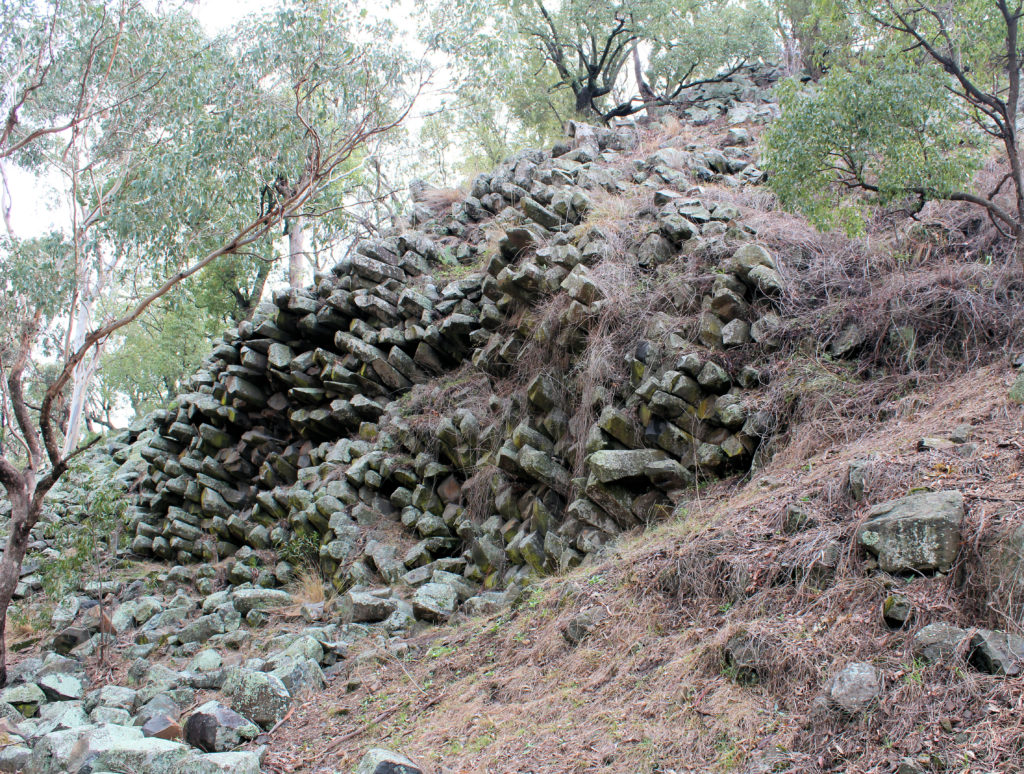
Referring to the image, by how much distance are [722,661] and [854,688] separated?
0.85 metres

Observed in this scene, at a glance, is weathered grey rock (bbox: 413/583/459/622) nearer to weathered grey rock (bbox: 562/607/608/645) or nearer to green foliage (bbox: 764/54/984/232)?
weathered grey rock (bbox: 562/607/608/645)

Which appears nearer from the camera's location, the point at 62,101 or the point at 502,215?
the point at 62,101

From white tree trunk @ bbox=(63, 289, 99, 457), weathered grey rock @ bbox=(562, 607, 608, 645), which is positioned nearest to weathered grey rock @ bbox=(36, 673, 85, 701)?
white tree trunk @ bbox=(63, 289, 99, 457)

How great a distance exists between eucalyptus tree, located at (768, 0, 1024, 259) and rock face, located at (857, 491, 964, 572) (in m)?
3.79

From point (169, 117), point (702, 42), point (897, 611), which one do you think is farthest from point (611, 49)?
point (897, 611)

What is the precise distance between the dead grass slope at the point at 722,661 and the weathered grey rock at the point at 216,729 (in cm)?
26

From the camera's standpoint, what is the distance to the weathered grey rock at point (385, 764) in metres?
4.05

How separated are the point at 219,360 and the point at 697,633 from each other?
11.3m

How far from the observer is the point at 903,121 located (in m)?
6.76

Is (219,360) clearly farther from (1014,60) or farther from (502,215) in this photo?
(1014,60)

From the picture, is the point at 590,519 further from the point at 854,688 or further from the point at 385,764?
the point at 854,688

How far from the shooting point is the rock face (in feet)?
12.8

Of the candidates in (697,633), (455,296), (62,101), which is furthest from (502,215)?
(697,633)

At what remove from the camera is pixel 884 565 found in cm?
408
